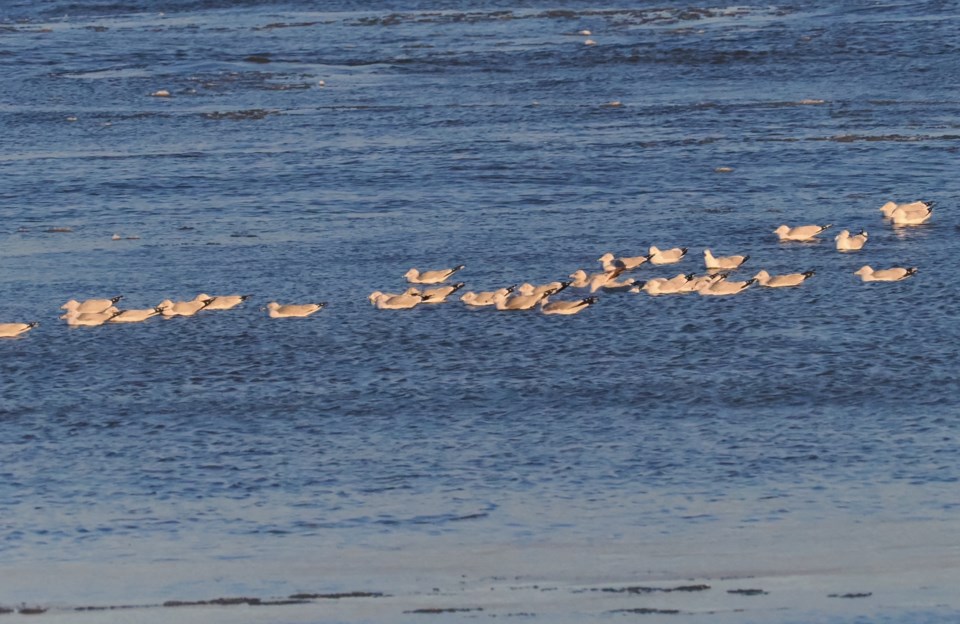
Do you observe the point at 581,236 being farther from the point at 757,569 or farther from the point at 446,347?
the point at 757,569

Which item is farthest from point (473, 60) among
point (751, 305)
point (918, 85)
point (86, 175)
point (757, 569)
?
point (757, 569)

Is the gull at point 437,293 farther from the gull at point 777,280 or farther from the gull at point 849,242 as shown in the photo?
the gull at point 849,242

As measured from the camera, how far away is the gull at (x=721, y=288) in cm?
1734

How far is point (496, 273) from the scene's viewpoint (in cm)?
1859

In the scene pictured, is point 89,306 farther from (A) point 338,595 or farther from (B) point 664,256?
(A) point 338,595

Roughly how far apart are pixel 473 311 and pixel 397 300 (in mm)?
712

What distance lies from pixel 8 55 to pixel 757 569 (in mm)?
32412

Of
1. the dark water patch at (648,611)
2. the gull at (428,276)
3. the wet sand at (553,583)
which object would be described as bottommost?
the gull at (428,276)

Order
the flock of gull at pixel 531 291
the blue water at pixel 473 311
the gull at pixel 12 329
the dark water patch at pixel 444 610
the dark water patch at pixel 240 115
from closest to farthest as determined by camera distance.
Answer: the dark water patch at pixel 444 610 → the blue water at pixel 473 311 → the gull at pixel 12 329 → the flock of gull at pixel 531 291 → the dark water patch at pixel 240 115

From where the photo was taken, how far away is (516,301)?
1692cm

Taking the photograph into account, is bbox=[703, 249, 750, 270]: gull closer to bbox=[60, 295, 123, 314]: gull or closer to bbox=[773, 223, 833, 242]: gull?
bbox=[773, 223, 833, 242]: gull

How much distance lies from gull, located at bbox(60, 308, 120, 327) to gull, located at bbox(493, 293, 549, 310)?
11.6 ft

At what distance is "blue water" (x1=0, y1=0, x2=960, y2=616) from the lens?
12.1m

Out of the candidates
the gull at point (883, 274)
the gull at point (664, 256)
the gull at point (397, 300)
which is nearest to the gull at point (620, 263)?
the gull at point (664, 256)
